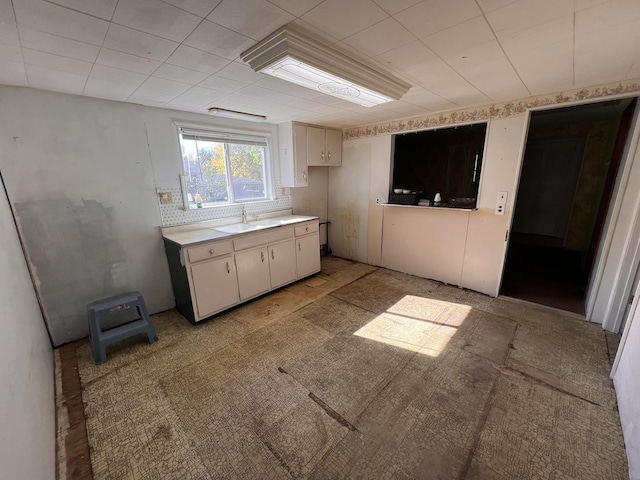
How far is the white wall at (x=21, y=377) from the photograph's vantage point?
0.97 meters

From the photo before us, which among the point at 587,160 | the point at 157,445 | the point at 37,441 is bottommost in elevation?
the point at 157,445

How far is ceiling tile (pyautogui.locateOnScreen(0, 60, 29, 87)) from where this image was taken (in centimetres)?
156

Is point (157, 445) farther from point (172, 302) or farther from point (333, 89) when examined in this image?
point (333, 89)

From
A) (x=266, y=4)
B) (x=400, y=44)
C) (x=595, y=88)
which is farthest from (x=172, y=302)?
(x=595, y=88)

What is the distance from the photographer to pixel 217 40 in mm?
1363

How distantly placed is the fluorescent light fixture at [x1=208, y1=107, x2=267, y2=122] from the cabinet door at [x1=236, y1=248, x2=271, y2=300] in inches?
61.8

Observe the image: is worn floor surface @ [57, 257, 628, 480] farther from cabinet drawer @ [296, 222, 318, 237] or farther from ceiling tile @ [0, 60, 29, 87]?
ceiling tile @ [0, 60, 29, 87]

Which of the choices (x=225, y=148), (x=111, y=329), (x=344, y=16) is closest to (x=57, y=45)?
(x=344, y=16)

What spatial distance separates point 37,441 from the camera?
1.19m

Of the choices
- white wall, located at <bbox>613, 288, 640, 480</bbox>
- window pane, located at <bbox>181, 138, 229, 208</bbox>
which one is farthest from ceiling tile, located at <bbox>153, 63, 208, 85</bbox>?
white wall, located at <bbox>613, 288, 640, 480</bbox>

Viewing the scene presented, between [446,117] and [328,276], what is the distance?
260cm

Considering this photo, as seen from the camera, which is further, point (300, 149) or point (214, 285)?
point (300, 149)

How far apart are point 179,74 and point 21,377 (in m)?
2.00

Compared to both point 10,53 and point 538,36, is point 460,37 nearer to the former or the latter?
point 538,36
